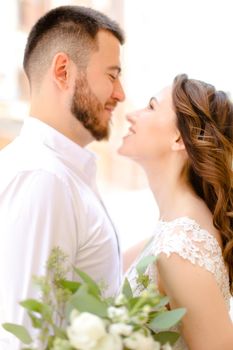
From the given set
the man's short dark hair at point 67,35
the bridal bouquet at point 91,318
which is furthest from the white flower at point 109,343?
the man's short dark hair at point 67,35

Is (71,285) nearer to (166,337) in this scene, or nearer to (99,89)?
(166,337)

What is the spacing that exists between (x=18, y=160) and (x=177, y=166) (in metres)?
0.44

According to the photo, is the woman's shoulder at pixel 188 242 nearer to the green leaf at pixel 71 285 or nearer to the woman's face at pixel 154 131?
the woman's face at pixel 154 131

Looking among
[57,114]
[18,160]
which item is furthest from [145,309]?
[57,114]

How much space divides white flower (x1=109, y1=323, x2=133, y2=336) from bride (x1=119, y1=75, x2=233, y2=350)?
495 millimetres

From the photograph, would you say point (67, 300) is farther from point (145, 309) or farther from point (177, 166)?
point (177, 166)

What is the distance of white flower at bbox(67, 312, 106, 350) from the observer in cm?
86

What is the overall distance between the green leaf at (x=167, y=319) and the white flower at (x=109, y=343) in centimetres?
14

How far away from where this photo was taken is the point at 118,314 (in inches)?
35.5

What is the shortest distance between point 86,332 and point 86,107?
0.93 m

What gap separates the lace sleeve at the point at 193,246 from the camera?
1.41 metres

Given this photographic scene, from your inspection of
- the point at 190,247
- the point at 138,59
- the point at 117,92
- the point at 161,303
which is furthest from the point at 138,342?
the point at 138,59

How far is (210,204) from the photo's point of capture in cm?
162

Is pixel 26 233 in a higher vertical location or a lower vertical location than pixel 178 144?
lower
